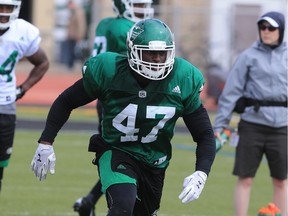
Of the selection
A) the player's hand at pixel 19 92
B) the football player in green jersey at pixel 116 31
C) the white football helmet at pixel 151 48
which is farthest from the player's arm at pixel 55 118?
the football player in green jersey at pixel 116 31

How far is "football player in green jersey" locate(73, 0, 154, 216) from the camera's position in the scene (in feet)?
29.8

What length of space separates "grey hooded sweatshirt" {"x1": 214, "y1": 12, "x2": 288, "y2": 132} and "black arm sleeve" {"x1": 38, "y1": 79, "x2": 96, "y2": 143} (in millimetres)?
2261

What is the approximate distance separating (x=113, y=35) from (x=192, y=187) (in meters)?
2.88

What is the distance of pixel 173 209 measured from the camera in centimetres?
996

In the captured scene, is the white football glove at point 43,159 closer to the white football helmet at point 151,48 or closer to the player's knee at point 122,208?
the player's knee at point 122,208

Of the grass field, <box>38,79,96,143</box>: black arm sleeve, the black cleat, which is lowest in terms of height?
the grass field

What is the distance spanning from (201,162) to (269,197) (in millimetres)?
4328

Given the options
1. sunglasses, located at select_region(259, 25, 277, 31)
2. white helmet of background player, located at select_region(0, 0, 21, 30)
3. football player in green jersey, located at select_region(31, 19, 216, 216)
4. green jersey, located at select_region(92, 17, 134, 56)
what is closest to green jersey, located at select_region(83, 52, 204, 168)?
football player in green jersey, located at select_region(31, 19, 216, 216)

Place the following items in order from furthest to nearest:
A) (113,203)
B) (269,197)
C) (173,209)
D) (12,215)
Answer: (269,197) → (173,209) → (12,215) → (113,203)

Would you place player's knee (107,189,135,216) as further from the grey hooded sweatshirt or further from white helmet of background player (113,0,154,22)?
white helmet of background player (113,0,154,22)

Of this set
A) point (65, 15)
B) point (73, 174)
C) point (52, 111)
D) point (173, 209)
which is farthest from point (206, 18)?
point (52, 111)

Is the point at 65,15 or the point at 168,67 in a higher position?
the point at 168,67

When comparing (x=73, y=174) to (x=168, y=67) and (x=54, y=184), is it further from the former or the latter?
(x=168, y=67)

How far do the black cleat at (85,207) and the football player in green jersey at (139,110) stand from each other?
234 centimetres
